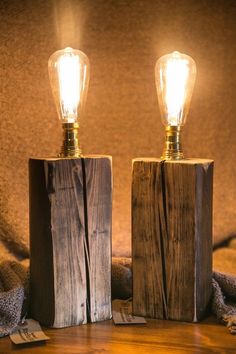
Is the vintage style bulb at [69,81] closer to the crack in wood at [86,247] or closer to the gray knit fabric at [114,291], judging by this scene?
the crack in wood at [86,247]

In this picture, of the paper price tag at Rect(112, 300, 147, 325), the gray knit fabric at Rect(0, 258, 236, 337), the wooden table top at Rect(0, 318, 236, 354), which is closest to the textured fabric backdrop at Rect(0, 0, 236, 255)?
the gray knit fabric at Rect(0, 258, 236, 337)

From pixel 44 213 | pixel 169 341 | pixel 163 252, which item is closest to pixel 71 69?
pixel 44 213

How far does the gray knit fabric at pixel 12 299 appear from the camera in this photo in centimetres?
119

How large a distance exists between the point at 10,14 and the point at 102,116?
0.40 meters

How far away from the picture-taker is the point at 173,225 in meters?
1.23

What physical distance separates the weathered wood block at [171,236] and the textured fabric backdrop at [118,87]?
0.43 m

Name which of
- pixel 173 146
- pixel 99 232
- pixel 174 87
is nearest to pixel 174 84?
pixel 174 87

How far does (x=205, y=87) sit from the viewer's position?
5.58 ft

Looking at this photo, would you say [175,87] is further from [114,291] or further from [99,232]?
[114,291]

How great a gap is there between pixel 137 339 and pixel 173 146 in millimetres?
446

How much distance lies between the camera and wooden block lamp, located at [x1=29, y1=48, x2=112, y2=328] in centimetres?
119

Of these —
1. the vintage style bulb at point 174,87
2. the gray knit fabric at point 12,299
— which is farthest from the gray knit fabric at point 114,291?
the vintage style bulb at point 174,87

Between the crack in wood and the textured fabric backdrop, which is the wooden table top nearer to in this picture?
the crack in wood

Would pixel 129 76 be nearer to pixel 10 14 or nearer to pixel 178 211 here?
pixel 10 14
